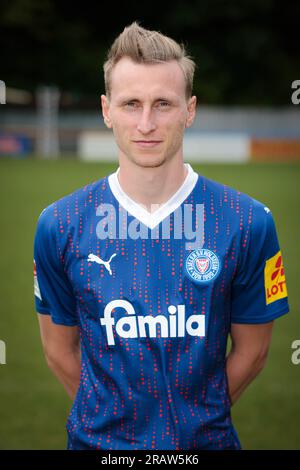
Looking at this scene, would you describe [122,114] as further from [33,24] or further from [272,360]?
[33,24]

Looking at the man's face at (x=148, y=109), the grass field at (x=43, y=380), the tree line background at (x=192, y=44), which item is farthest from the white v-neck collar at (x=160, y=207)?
the tree line background at (x=192, y=44)

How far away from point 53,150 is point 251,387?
25.4m

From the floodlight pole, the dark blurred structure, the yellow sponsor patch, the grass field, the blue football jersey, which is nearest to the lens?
the blue football jersey

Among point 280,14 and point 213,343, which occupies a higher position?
point 280,14

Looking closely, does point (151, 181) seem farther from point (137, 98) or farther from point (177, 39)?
point (177, 39)

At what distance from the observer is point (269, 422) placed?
14.1 feet

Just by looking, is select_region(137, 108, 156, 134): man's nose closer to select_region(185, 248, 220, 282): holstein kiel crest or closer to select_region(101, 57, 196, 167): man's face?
select_region(101, 57, 196, 167): man's face

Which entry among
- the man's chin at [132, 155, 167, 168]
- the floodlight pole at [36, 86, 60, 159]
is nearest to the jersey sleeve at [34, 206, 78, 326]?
the man's chin at [132, 155, 167, 168]

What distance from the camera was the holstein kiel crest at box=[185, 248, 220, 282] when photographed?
2.02 meters

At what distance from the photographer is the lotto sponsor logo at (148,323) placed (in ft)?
6.56

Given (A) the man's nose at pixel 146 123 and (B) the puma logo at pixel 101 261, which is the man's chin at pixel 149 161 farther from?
(B) the puma logo at pixel 101 261

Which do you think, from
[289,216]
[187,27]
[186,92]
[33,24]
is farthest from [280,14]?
[186,92]

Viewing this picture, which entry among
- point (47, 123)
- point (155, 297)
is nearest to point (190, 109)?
point (155, 297)

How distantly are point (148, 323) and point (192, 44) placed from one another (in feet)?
113
